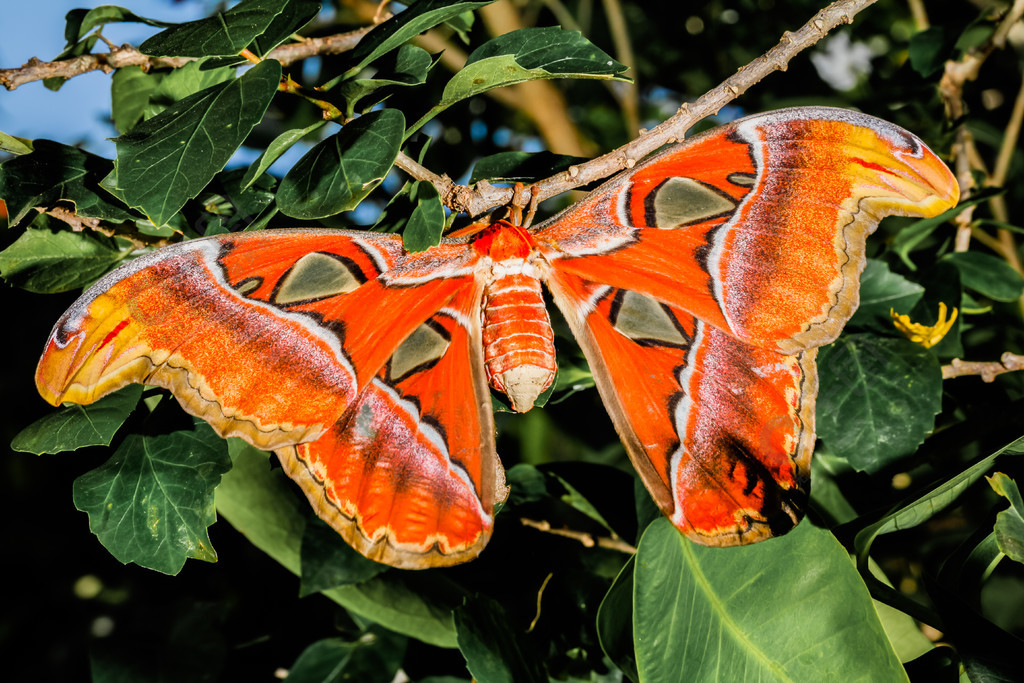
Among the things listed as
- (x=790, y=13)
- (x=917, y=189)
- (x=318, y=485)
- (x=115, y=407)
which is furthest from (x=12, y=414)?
(x=790, y=13)

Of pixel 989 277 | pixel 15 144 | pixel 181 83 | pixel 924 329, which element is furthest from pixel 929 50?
pixel 15 144

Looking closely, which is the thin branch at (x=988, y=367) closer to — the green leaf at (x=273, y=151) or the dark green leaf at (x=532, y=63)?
the dark green leaf at (x=532, y=63)

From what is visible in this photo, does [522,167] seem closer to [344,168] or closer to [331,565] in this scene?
[344,168]

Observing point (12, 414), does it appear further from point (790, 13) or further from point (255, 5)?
point (790, 13)

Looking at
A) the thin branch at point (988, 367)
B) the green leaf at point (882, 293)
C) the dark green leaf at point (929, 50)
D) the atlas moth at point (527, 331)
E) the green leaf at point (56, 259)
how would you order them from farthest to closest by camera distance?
the dark green leaf at point (929, 50) → the green leaf at point (882, 293) → the thin branch at point (988, 367) → the green leaf at point (56, 259) → the atlas moth at point (527, 331)

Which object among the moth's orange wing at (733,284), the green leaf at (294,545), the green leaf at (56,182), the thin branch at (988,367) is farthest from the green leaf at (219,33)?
the thin branch at (988,367)

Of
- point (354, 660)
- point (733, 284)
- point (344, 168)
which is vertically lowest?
point (354, 660)

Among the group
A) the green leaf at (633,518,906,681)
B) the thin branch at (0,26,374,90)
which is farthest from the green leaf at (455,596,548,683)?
the thin branch at (0,26,374,90)
